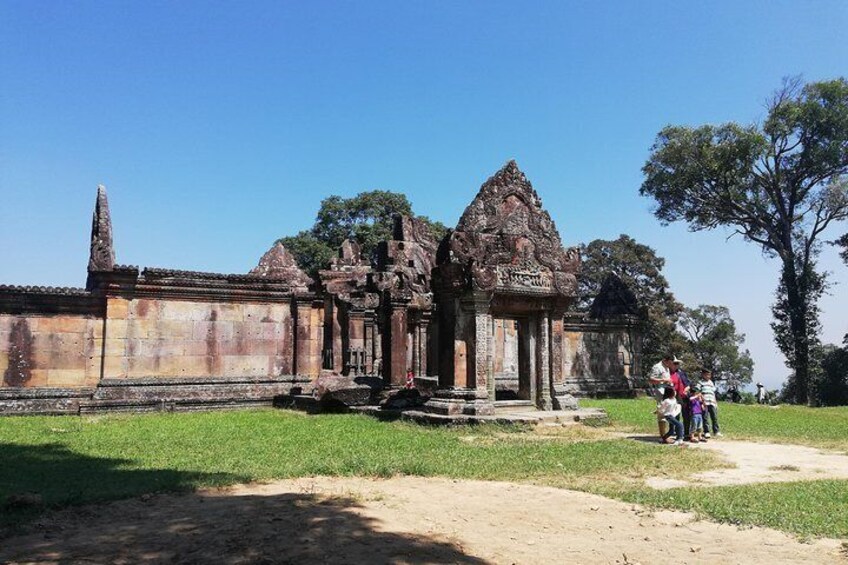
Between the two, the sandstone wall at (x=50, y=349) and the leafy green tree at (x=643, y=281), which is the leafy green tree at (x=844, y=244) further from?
the sandstone wall at (x=50, y=349)

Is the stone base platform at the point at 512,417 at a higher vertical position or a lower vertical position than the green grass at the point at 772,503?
higher

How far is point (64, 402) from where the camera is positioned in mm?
16031

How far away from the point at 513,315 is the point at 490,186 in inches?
123

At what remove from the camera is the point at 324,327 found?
2062 centimetres

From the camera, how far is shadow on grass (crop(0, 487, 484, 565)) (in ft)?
14.8

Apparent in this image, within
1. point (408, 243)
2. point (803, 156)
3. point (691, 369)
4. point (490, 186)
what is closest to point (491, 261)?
point (490, 186)

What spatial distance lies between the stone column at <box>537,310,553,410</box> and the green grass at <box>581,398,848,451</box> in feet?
5.59

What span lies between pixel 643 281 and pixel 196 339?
3441 centimetres

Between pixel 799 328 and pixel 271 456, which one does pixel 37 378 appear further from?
pixel 799 328

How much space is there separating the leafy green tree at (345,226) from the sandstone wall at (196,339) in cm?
2525

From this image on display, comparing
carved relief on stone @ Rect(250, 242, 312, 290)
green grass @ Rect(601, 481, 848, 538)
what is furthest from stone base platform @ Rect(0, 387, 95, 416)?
green grass @ Rect(601, 481, 848, 538)

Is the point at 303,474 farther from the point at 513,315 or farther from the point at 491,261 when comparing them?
the point at 513,315

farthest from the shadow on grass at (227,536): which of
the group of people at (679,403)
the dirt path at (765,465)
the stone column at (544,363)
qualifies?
the stone column at (544,363)

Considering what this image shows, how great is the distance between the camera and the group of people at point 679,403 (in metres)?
11.4
